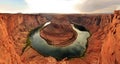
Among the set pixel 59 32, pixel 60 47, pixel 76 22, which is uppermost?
pixel 76 22

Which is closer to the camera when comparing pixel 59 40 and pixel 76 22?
pixel 59 40

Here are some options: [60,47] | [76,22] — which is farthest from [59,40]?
[76,22]

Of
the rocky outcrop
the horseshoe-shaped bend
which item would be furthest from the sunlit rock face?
the rocky outcrop

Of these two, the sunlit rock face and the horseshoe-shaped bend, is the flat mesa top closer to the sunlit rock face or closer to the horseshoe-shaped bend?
the sunlit rock face

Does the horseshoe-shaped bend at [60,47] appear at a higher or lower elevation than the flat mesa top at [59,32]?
lower

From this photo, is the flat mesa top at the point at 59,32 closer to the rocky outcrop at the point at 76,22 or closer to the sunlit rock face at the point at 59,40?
the sunlit rock face at the point at 59,40

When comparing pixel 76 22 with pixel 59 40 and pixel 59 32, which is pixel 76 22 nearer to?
pixel 59 32

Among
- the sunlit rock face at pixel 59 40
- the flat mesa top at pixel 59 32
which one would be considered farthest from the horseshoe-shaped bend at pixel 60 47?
the flat mesa top at pixel 59 32
